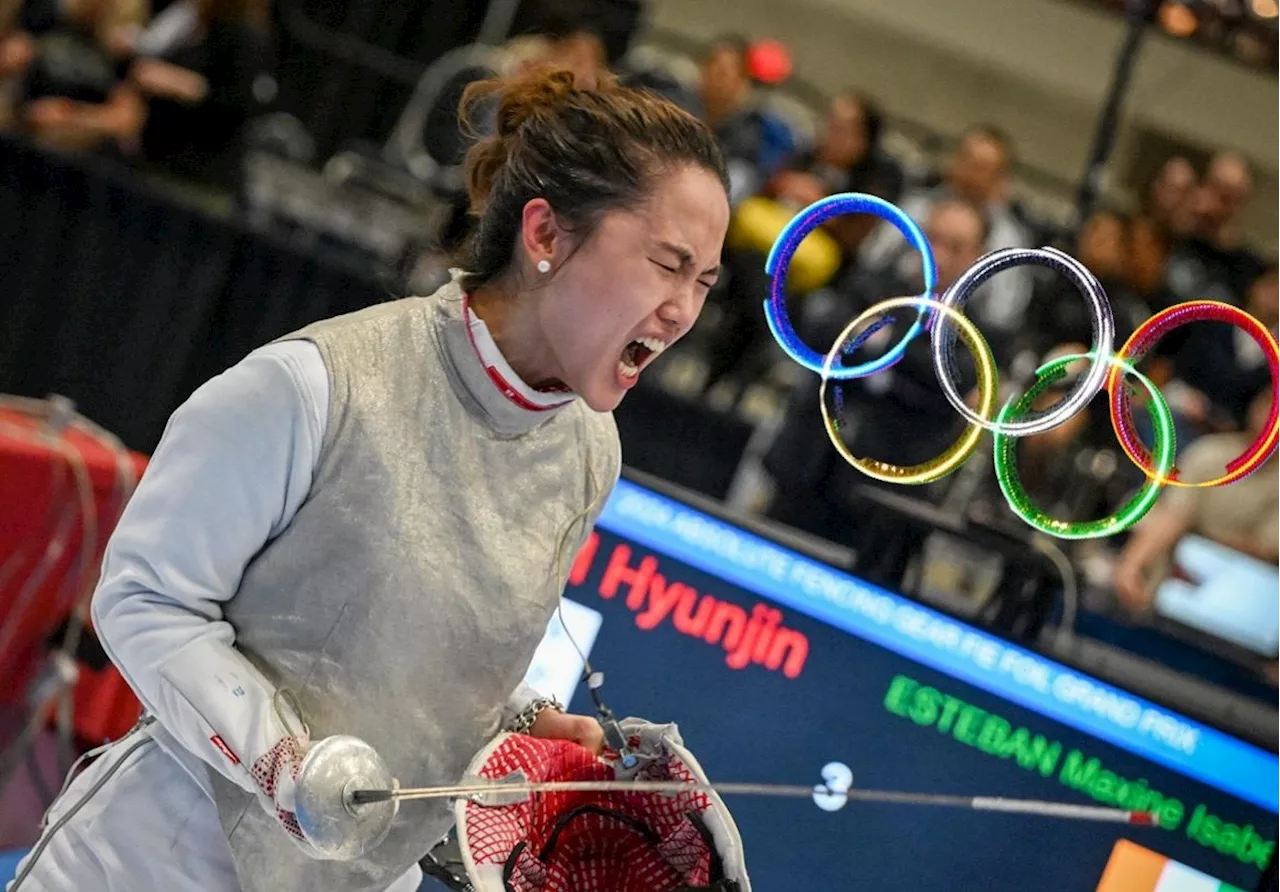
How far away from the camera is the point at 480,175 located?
5.72ft

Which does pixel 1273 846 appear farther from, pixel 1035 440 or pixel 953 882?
pixel 1035 440

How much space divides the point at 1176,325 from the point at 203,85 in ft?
13.6

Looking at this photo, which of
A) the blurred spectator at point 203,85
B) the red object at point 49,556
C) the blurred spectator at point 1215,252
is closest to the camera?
the red object at point 49,556

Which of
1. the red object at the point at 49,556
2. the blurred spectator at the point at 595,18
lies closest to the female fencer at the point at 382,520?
the red object at the point at 49,556

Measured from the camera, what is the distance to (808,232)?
181 cm

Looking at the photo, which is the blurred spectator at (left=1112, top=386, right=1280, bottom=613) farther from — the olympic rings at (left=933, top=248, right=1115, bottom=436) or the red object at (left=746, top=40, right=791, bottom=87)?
the red object at (left=746, top=40, right=791, bottom=87)

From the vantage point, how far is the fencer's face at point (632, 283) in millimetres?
1561

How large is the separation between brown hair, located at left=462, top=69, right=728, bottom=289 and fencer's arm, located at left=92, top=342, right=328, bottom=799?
28 centimetres

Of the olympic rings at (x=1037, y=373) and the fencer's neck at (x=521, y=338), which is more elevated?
the olympic rings at (x=1037, y=373)

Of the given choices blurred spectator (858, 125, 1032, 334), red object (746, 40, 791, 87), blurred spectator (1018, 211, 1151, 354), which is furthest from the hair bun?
red object (746, 40, 791, 87)

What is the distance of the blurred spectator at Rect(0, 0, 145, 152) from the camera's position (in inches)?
193

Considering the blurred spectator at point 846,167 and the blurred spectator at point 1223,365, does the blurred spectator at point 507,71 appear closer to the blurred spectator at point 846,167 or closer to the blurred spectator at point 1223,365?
the blurred spectator at point 846,167

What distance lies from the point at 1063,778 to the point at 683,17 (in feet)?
20.3

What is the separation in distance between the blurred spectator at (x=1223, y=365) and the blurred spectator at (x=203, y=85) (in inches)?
119
